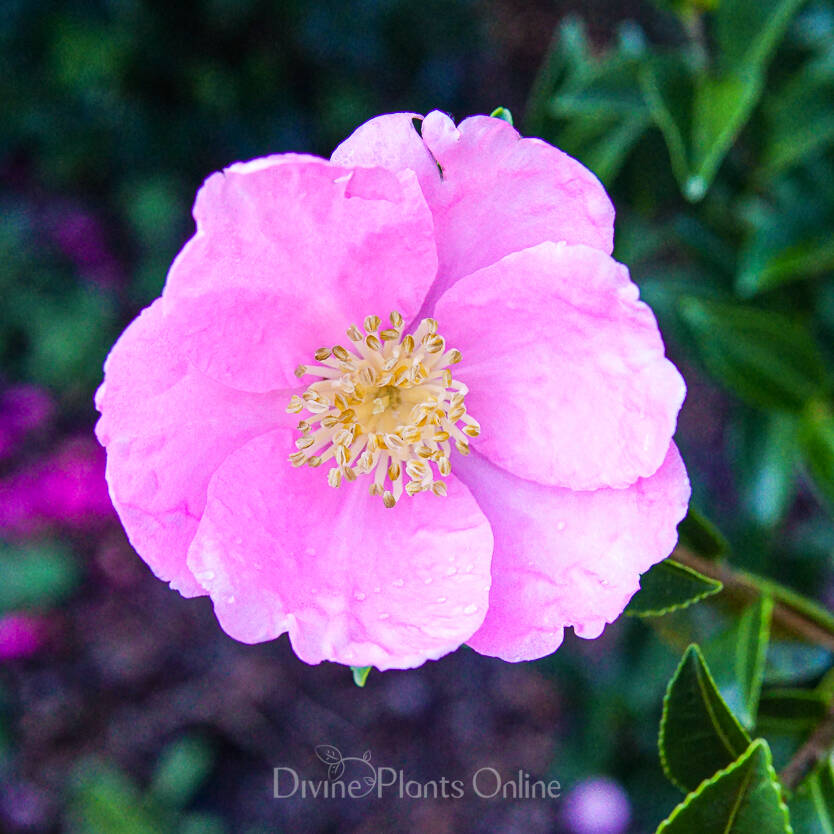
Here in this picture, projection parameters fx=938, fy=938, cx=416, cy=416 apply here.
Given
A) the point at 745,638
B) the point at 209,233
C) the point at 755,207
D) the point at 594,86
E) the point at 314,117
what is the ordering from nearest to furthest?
the point at 209,233 < the point at 745,638 < the point at 594,86 < the point at 755,207 < the point at 314,117

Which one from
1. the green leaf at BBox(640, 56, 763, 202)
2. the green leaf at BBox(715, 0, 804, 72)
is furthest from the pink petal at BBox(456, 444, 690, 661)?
the green leaf at BBox(715, 0, 804, 72)

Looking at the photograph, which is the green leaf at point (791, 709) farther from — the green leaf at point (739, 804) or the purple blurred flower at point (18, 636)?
the purple blurred flower at point (18, 636)

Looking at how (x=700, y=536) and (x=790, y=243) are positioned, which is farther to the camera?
(x=790, y=243)

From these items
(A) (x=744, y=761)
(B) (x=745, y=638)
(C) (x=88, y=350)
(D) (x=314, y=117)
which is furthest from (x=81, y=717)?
(A) (x=744, y=761)

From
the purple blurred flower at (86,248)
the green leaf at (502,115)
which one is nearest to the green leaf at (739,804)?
the green leaf at (502,115)

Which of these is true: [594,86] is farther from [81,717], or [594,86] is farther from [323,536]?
[81,717]

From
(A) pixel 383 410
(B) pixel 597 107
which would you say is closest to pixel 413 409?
(A) pixel 383 410

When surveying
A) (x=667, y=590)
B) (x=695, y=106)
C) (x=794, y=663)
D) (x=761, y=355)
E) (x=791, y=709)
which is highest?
(x=695, y=106)

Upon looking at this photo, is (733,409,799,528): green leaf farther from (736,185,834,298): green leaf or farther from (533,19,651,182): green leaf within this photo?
(533,19,651,182): green leaf

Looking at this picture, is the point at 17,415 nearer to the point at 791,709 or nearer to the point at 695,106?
the point at 695,106
